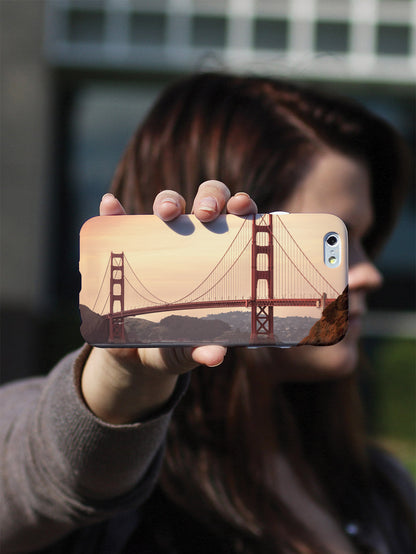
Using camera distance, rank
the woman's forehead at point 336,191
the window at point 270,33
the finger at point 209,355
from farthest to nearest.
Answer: the window at point 270,33 → the woman's forehead at point 336,191 → the finger at point 209,355

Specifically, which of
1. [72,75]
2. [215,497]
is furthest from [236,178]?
[72,75]

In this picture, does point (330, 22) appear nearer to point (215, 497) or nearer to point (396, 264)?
point (396, 264)

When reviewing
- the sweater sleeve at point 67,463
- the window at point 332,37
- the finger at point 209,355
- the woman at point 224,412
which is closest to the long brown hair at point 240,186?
the woman at point 224,412

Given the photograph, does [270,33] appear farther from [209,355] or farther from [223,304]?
[209,355]

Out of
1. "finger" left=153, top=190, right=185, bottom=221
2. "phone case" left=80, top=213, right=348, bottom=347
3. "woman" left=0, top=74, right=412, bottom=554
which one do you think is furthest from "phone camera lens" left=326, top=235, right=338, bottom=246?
"finger" left=153, top=190, right=185, bottom=221

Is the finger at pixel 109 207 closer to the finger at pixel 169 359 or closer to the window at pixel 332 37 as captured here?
the finger at pixel 169 359
